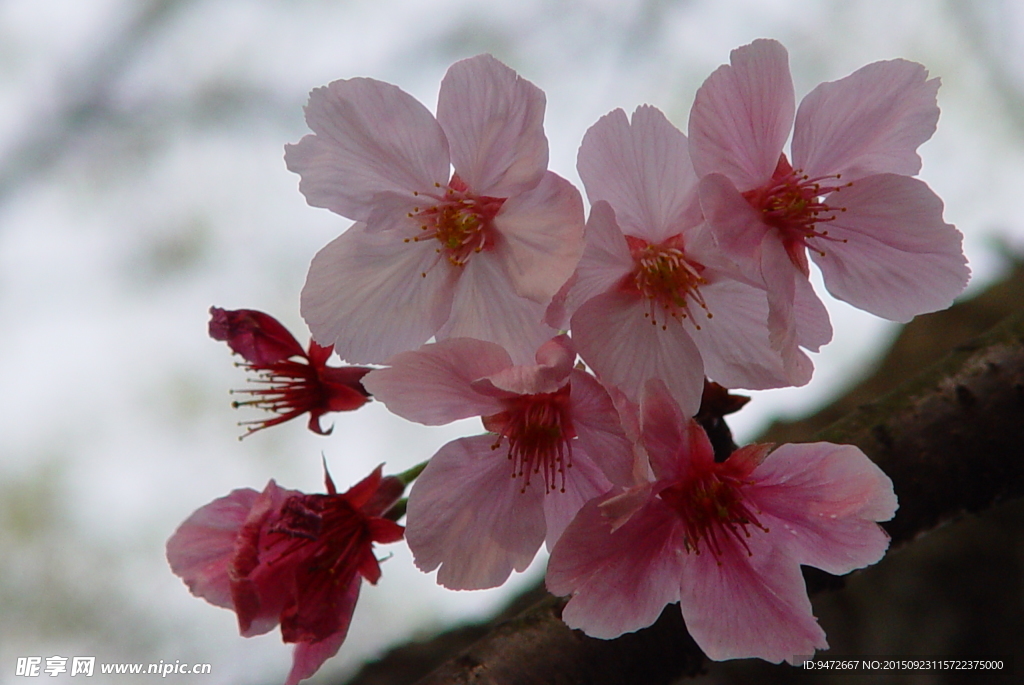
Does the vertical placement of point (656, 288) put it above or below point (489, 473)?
above

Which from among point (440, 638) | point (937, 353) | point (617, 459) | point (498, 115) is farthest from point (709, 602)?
point (937, 353)

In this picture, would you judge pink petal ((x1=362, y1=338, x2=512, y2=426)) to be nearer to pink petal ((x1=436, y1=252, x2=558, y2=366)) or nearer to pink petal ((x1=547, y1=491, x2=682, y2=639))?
pink petal ((x1=436, y1=252, x2=558, y2=366))

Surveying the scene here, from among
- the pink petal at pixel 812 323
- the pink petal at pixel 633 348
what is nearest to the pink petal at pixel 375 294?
the pink petal at pixel 633 348

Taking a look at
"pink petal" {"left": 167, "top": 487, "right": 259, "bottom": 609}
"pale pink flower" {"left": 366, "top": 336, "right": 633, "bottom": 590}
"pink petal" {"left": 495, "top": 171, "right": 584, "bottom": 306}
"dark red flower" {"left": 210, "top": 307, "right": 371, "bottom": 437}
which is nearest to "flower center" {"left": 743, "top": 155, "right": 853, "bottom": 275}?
"pink petal" {"left": 495, "top": 171, "right": 584, "bottom": 306}

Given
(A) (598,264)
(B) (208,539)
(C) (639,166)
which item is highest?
(C) (639,166)

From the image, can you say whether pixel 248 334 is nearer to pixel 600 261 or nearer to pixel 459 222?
pixel 459 222

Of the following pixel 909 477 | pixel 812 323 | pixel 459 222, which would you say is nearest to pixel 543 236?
pixel 459 222
